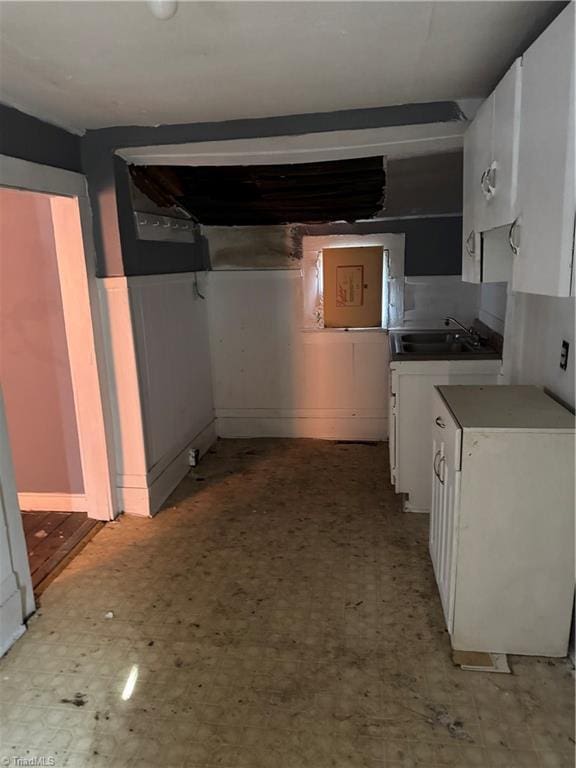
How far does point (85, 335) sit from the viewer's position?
9.30 feet

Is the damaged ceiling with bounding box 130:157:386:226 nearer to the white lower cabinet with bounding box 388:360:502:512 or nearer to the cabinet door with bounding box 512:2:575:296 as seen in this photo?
the white lower cabinet with bounding box 388:360:502:512

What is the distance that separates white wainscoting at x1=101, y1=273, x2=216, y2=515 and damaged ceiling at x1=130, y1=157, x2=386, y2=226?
523 millimetres

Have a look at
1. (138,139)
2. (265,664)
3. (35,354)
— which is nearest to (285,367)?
(35,354)

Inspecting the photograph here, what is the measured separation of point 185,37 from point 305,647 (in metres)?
2.14

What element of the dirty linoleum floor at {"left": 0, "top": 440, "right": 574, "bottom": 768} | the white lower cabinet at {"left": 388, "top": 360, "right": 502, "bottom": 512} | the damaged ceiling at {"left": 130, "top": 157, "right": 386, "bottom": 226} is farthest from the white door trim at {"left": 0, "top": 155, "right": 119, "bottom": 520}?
the white lower cabinet at {"left": 388, "top": 360, "right": 502, "bottom": 512}

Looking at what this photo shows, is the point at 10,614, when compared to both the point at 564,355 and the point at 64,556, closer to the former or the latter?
the point at 64,556

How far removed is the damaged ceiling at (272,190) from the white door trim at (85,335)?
0.45 metres

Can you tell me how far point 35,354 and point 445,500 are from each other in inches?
90.9

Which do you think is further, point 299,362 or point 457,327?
point 299,362

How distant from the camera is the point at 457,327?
387 centimetres

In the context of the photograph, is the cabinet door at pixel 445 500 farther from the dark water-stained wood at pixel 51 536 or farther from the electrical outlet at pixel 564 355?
the dark water-stained wood at pixel 51 536

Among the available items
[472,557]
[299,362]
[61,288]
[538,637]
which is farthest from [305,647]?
[299,362]

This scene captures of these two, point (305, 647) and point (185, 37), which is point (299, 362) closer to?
point (305, 647)

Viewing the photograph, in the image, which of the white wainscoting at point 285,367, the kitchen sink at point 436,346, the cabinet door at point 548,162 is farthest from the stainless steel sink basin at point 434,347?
the cabinet door at point 548,162
